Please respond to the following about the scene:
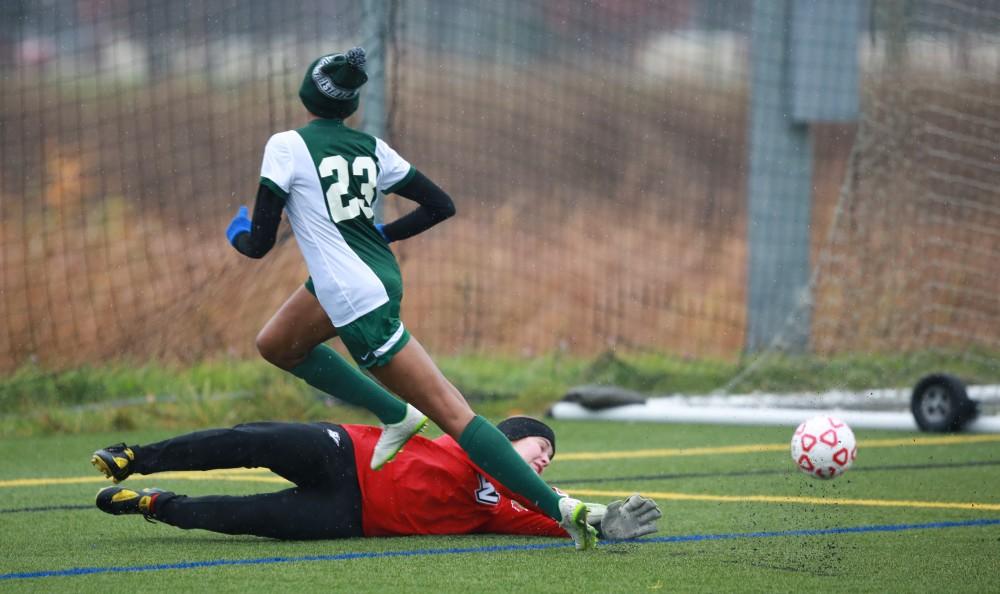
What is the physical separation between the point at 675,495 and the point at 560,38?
4.95 m

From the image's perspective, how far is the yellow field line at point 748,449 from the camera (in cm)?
777

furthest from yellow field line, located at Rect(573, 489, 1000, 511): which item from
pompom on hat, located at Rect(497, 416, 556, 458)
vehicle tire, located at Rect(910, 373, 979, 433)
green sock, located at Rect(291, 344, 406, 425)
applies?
vehicle tire, located at Rect(910, 373, 979, 433)

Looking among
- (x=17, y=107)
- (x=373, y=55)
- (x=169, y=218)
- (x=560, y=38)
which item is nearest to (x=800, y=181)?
(x=560, y=38)

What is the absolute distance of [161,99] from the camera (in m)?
9.98

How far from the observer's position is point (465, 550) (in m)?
4.98

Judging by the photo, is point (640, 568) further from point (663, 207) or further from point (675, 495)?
point (663, 207)

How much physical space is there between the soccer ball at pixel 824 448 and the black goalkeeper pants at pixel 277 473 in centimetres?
164

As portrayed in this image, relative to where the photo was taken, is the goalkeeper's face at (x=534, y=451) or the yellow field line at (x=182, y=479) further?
the yellow field line at (x=182, y=479)

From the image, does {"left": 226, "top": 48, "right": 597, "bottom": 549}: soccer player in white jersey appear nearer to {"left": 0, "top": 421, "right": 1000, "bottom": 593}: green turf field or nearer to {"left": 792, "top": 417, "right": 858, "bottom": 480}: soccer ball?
{"left": 0, "top": 421, "right": 1000, "bottom": 593}: green turf field

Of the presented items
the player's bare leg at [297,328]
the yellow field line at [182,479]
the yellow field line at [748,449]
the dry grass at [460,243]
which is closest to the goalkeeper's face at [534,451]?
the player's bare leg at [297,328]

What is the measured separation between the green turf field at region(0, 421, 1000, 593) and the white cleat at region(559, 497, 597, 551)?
5 cm

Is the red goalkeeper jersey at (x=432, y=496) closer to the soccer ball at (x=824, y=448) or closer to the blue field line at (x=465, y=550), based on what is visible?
the blue field line at (x=465, y=550)

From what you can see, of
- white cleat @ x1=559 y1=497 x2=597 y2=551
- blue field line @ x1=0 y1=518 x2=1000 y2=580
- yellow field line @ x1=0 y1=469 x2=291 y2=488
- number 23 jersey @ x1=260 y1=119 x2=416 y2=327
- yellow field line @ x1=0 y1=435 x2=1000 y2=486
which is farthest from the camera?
yellow field line @ x1=0 y1=435 x2=1000 y2=486

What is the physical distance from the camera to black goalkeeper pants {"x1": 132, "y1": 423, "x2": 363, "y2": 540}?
203 inches
